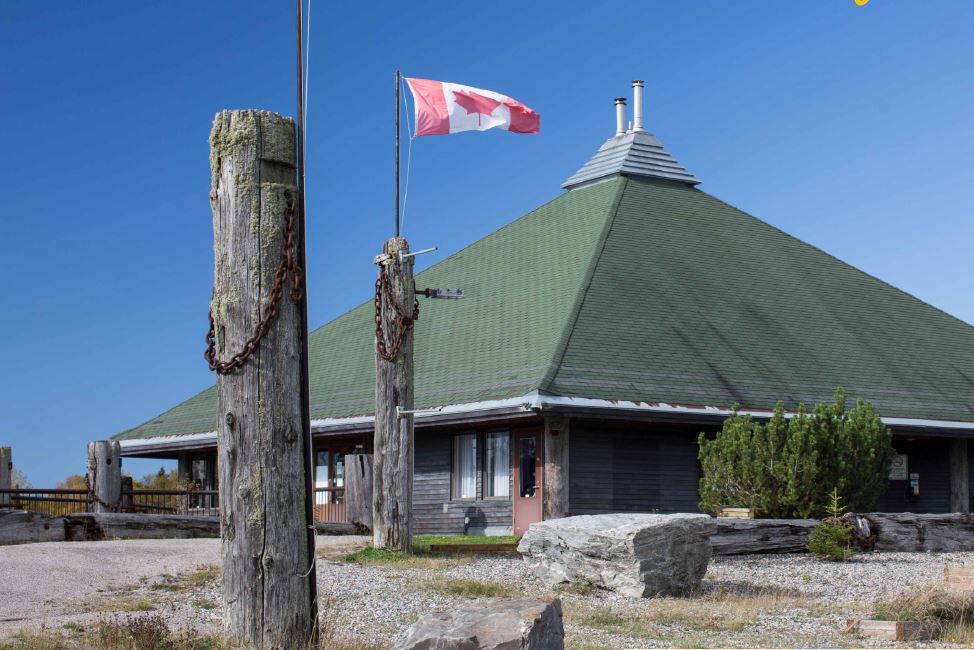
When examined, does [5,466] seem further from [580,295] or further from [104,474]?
[580,295]

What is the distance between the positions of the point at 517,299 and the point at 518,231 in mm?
5591

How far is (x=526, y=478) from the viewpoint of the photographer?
26.3 m

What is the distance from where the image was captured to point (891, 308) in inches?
1403

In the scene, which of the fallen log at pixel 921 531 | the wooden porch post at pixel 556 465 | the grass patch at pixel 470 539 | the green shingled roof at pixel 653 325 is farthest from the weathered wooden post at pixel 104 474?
the fallen log at pixel 921 531

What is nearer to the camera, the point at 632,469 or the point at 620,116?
the point at 632,469

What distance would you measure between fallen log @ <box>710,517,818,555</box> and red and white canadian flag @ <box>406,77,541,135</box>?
307 inches

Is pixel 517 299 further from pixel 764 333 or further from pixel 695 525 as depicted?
pixel 695 525

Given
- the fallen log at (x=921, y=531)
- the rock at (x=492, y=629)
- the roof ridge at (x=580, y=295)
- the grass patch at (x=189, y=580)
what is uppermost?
the roof ridge at (x=580, y=295)

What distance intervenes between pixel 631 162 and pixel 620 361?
11.3m

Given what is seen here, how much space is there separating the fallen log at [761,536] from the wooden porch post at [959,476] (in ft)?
33.1

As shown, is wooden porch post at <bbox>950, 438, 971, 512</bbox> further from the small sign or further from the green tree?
the green tree

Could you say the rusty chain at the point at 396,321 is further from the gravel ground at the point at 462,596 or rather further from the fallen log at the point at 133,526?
the fallen log at the point at 133,526

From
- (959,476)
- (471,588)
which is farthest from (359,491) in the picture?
(959,476)

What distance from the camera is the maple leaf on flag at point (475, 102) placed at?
69.8 feet
